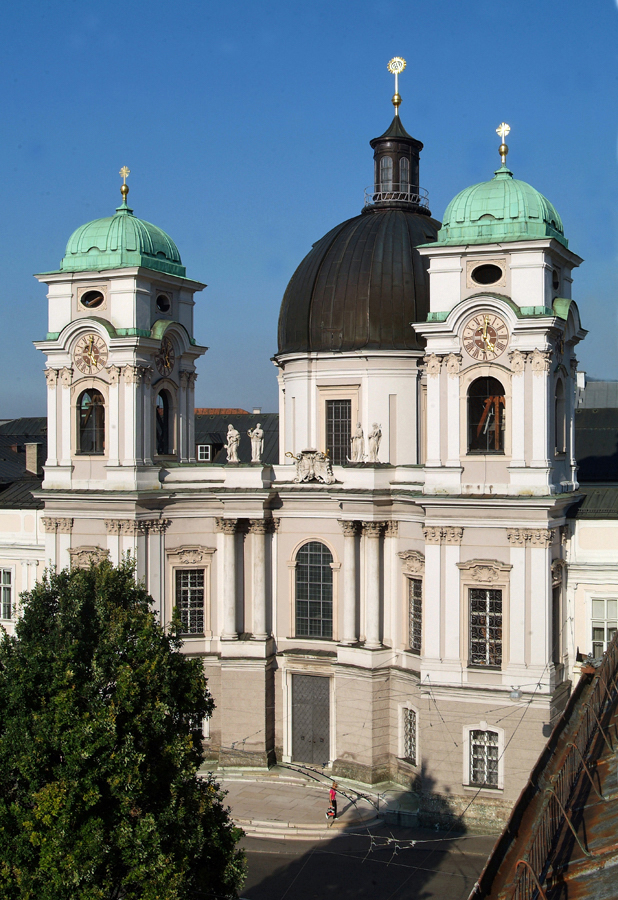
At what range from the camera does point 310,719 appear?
4250cm

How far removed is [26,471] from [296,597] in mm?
22222

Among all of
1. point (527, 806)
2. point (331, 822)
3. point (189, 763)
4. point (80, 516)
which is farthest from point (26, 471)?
point (527, 806)

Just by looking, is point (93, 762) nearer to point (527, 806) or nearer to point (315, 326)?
point (527, 806)

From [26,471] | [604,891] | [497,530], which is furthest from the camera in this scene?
[26,471]

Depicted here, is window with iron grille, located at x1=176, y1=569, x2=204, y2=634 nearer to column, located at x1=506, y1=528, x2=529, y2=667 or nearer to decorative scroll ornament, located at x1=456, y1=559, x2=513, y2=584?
decorative scroll ornament, located at x1=456, y1=559, x2=513, y2=584

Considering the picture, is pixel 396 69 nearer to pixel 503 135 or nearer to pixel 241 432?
pixel 503 135

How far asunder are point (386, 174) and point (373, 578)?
734 inches

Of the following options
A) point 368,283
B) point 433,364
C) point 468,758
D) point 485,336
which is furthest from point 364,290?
point 468,758

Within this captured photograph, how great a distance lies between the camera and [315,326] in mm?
44656

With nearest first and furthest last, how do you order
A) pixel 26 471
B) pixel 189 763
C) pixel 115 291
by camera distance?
1. pixel 189 763
2. pixel 115 291
3. pixel 26 471

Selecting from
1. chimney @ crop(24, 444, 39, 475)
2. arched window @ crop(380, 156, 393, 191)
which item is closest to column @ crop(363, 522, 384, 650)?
arched window @ crop(380, 156, 393, 191)

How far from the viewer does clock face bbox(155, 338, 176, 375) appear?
43094 mm

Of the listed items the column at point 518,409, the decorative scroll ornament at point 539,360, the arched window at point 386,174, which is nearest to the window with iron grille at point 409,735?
the column at point 518,409

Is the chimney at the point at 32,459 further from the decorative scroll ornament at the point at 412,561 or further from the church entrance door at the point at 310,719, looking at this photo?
the decorative scroll ornament at the point at 412,561
